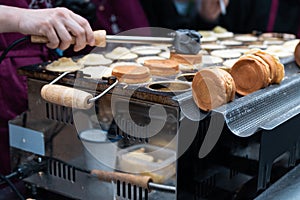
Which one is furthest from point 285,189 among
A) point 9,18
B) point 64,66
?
point 9,18

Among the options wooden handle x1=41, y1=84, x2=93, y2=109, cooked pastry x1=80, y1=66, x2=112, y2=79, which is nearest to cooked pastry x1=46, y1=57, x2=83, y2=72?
cooked pastry x1=80, y1=66, x2=112, y2=79

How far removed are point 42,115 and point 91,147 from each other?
0.16m

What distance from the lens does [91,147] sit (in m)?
1.10

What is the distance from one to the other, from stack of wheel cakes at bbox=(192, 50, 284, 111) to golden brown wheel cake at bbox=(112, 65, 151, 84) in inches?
5.7

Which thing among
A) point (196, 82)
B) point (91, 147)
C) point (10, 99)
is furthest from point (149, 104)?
point (10, 99)

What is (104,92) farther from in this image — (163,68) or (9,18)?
(9,18)

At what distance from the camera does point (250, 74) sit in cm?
103

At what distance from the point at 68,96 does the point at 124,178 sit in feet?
0.76

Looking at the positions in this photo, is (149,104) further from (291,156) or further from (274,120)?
(291,156)

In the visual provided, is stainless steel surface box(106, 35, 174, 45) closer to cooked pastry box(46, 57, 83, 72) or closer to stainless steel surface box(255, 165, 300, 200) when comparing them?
cooked pastry box(46, 57, 83, 72)

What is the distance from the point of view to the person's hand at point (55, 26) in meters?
1.01

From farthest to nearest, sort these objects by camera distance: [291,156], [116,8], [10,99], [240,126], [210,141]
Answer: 1. [116,8]
2. [10,99]
3. [291,156]
4. [210,141]
5. [240,126]

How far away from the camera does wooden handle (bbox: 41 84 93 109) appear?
938mm

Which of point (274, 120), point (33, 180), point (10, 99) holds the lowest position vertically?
point (33, 180)
